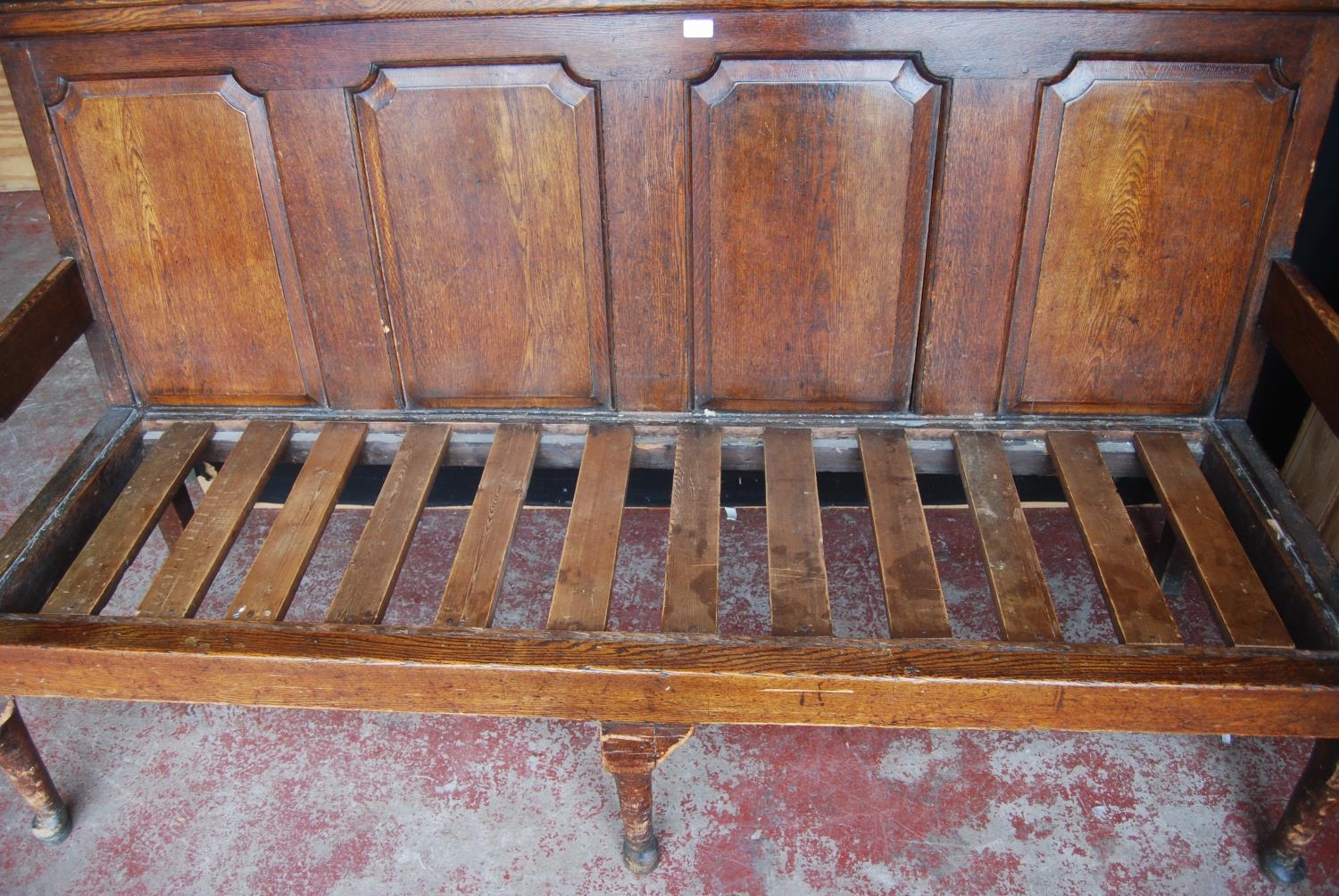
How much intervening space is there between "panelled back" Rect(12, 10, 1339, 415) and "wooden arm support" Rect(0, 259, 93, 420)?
0.07 meters

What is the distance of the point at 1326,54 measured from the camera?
2.16m

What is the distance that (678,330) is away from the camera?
99.9 inches

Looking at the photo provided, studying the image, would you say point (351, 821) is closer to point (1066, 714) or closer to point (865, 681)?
point (865, 681)

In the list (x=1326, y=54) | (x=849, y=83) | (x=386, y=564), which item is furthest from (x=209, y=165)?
(x=1326, y=54)

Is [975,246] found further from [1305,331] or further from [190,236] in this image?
[190,236]

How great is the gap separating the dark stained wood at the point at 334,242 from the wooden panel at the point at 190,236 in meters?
0.04

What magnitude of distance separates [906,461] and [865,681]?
75 cm

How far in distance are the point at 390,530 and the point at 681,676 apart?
82cm

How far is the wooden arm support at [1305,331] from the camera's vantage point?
2131 mm

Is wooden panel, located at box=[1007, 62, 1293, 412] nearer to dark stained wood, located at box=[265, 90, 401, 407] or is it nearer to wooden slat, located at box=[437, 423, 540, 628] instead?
wooden slat, located at box=[437, 423, 540, 628]

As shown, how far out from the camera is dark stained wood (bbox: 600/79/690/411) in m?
2.28

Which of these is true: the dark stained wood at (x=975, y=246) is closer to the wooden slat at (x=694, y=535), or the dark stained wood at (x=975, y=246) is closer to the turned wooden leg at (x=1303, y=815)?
the wooden slat at (x=694, y=535)

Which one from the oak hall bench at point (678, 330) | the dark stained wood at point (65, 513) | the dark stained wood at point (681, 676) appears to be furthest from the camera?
the dark stained wood at point (65, 513)

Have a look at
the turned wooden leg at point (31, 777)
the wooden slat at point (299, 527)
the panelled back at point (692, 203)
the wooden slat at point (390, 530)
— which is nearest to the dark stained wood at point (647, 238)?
the panelled back at point (692, 203)
